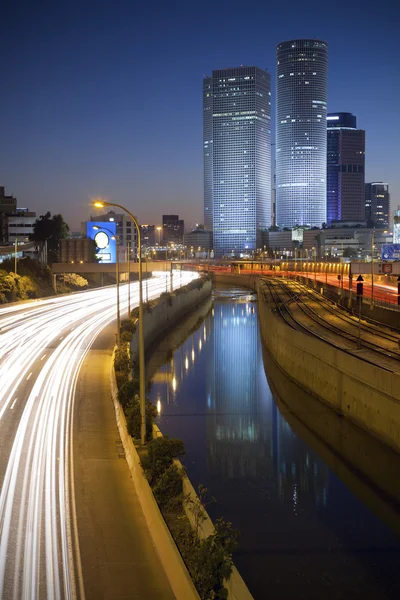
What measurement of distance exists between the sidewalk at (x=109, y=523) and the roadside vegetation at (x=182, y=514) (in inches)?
28.7

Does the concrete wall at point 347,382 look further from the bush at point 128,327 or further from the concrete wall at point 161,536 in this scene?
the concrete wall at point 161,536

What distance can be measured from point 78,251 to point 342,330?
6737 cm

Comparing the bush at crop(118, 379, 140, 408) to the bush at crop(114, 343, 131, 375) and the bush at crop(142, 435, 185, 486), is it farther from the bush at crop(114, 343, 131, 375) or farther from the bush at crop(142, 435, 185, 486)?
the bush at crop(142, 435, 185, 486)

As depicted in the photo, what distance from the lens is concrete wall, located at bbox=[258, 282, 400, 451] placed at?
27359 millimetres

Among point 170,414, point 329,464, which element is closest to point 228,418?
point 170,414

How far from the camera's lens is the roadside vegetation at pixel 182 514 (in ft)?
38.9

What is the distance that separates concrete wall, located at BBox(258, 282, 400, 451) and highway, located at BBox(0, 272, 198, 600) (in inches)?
536

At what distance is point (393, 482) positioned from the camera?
24.8 m

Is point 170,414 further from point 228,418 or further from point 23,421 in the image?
point 23,421

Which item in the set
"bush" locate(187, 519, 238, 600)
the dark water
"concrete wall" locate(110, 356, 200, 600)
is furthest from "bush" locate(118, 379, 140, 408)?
"bush" locate(187, 519, 238, 600)

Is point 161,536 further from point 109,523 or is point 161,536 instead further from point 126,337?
point 126,337

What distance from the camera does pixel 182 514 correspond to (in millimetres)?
15750

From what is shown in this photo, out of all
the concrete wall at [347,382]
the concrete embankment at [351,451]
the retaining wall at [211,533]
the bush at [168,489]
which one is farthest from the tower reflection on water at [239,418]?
the retaining wall at [211,533]

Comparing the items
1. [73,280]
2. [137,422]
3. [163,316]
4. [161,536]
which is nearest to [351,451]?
[137,422]
